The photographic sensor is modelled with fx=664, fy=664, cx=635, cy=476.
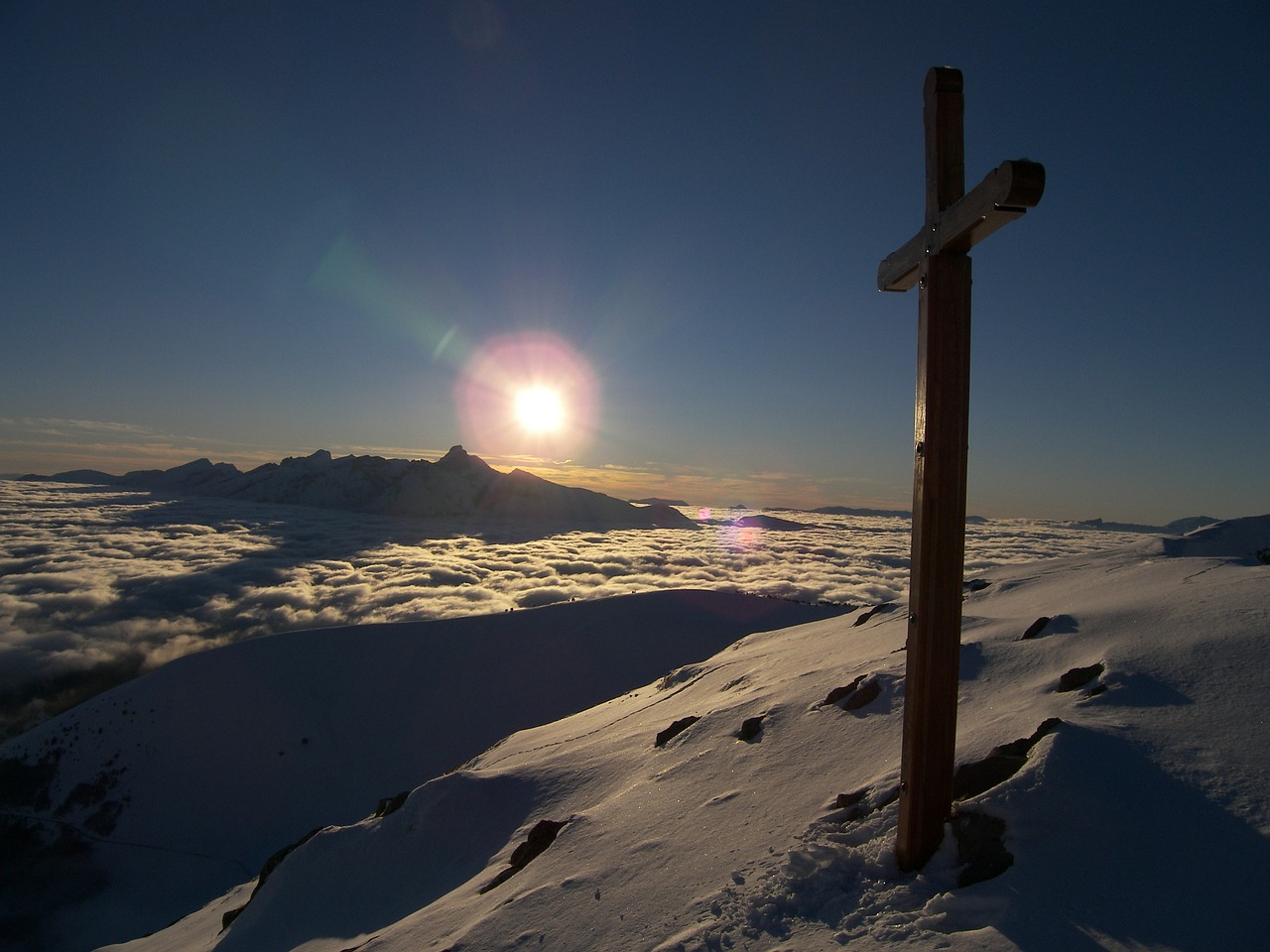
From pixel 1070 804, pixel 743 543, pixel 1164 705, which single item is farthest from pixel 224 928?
pixel 743 543

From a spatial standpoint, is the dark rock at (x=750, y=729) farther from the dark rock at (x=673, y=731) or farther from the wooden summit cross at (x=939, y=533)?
the wooden summit cross at (x=939, y=533)

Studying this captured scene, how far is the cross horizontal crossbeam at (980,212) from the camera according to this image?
8.86ft

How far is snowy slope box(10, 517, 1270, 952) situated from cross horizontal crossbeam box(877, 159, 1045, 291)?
2650 mm

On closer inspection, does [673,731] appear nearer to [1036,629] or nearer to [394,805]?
[394,805]

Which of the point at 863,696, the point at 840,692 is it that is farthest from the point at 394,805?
the point at 863,696

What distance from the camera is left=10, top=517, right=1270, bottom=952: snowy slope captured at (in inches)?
109

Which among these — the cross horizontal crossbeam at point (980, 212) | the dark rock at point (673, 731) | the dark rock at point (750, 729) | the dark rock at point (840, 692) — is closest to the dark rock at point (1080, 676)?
the dark rock at point (840, 692)

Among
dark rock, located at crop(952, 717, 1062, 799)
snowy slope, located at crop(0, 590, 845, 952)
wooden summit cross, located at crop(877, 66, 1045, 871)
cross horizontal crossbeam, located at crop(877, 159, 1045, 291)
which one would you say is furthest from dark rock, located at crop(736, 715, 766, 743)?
snowy slope, located at crop(0, 590, 845, 952)

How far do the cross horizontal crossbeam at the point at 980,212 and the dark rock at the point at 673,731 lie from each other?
16.3ft

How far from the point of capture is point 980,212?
2904mm

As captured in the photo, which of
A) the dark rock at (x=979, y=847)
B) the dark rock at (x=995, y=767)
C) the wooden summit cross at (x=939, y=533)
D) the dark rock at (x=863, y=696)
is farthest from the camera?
the dark rock at (x=863, y=696)

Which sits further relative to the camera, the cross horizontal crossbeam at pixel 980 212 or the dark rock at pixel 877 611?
the dark rock at pixel 877 611

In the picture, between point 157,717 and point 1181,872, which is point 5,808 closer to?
point 157,717

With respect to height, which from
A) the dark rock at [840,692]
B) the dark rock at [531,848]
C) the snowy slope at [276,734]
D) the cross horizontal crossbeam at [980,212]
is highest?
the cross horizontal crossbeam at [980,212]
